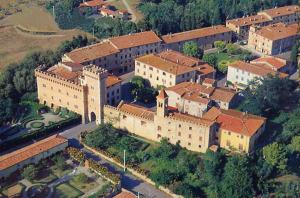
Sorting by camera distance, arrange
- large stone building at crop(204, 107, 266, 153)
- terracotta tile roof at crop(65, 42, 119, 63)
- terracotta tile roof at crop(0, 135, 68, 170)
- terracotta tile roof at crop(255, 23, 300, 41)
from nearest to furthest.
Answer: terracotta tile roof at crop(0, 135, 68, 170) < large stone building at crop(204, 107, 266, 153) < terracotta tile roof at crop(65, 42, 119, 63) < terracotta tile roof at crop(255, 23, 300, 41)

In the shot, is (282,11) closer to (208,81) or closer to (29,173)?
(208,81)

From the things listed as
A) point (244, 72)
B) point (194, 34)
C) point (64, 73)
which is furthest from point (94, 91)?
point (194, 34)

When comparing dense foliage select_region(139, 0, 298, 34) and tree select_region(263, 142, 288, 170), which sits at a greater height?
dense foliage select_region(139, 0, 298, 34)

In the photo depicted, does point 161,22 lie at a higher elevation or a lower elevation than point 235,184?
higher

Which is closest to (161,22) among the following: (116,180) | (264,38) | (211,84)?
(264,38)

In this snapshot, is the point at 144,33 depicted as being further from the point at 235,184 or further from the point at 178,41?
the point at 235,184

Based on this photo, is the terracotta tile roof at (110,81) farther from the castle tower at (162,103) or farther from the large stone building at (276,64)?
the large stone building at (276,64)

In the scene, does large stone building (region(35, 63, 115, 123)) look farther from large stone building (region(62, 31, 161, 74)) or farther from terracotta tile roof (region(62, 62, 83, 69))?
large stone building (region(62, 31, 161, 74))

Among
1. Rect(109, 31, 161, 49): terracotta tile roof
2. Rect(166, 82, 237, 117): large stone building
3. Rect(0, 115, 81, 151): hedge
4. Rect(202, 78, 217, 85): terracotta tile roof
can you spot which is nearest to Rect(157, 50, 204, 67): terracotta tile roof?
Rect(109, 31, 161, 49): terracotta tile roof
